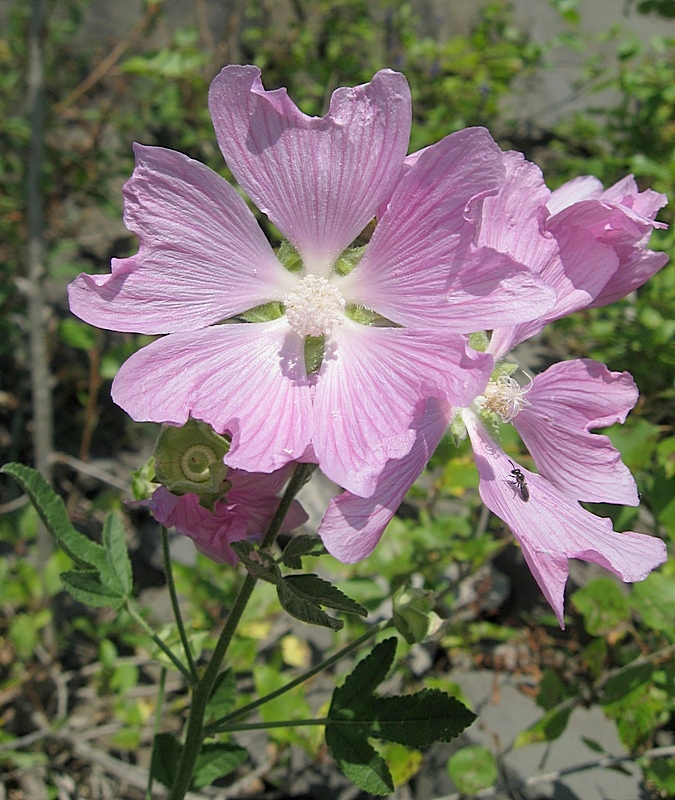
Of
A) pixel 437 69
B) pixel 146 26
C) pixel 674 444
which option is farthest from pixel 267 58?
pixel 674 444

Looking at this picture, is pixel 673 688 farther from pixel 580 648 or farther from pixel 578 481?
pixel 580 648

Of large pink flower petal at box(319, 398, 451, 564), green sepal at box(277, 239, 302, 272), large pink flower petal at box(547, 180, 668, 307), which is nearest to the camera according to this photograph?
large pink flower petal at box(319, 398, 451, 564)

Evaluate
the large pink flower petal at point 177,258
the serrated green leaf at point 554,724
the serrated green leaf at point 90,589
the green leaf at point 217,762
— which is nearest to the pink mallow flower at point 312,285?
the large pink flower petal at point 177,258

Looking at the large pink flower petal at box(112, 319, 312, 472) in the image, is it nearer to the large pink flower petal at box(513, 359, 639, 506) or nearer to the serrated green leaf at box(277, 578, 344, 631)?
the serrated green leaf at box(277, 578, 344, 631)

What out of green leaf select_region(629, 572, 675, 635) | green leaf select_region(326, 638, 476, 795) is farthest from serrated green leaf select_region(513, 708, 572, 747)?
green leaf select_region(326, 638, 476, 795)

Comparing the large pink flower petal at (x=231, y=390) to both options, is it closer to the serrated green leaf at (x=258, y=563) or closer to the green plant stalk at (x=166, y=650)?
the serrated green leaf at (x=258, y=563)

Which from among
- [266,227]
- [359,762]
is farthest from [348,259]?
[266,227]
